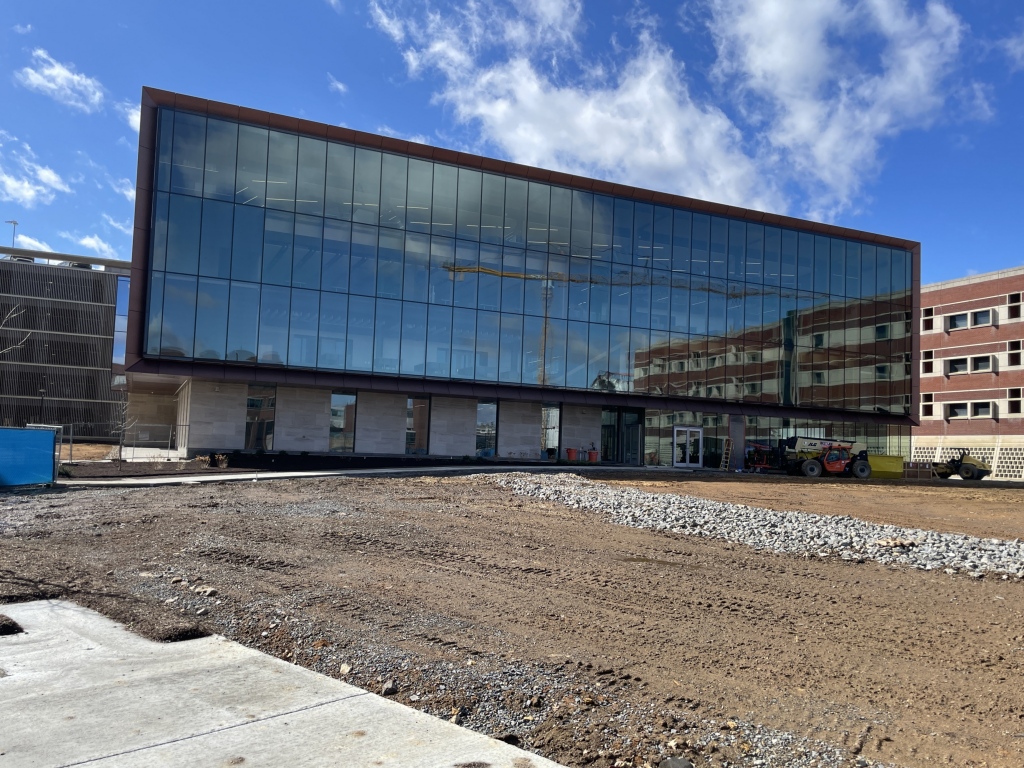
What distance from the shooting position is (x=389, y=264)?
39344 millimetres

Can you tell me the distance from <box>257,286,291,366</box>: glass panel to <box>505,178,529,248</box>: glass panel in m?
12.6

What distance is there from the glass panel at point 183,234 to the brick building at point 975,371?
60.5m

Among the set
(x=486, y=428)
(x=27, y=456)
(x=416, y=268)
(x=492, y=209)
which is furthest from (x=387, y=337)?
(x=27, y=456)

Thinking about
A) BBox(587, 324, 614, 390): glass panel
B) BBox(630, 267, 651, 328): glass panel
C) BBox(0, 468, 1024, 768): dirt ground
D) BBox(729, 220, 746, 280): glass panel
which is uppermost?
BBox(729, 220, 746, 280): glass panel

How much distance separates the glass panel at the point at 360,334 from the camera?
3825 centimetres

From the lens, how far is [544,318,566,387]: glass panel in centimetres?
4269

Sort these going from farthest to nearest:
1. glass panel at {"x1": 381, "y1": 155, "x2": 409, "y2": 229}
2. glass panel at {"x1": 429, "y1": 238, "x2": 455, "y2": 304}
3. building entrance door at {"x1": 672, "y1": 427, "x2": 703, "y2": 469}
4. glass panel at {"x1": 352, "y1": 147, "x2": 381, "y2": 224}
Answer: building entrance door at {"x1": 672, "y1": 427, "x2": 703, "y2": 469}
glass panel at {"x1": 429, "y1": 238, "x2": 455, "y2": 304}
glass panel at {"x1": 381, "y1": 155, "x2": 409, "y2": 229}
glass panel at {"x1": 352, "y1": 147, "x2": 381, "y2": 224}

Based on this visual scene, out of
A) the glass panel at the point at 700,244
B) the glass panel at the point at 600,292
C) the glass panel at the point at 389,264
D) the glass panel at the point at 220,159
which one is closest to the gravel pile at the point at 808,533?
the glass panel at the point at 389,264

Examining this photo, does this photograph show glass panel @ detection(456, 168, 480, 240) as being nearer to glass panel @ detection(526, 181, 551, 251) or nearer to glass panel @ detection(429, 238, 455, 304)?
glass panel @ detection(429, 238, 455, 304)

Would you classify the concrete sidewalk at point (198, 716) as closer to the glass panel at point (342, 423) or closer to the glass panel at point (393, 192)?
the glass panel at point (342, 423)

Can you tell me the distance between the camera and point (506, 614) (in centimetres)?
835

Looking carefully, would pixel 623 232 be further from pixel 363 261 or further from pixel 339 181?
pixel 339 181

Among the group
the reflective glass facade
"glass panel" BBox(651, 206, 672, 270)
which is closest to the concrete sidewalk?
the reflective glass facade

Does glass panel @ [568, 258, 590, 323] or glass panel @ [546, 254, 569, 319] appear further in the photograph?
glass panel @ [568, 258, 590, 323]
